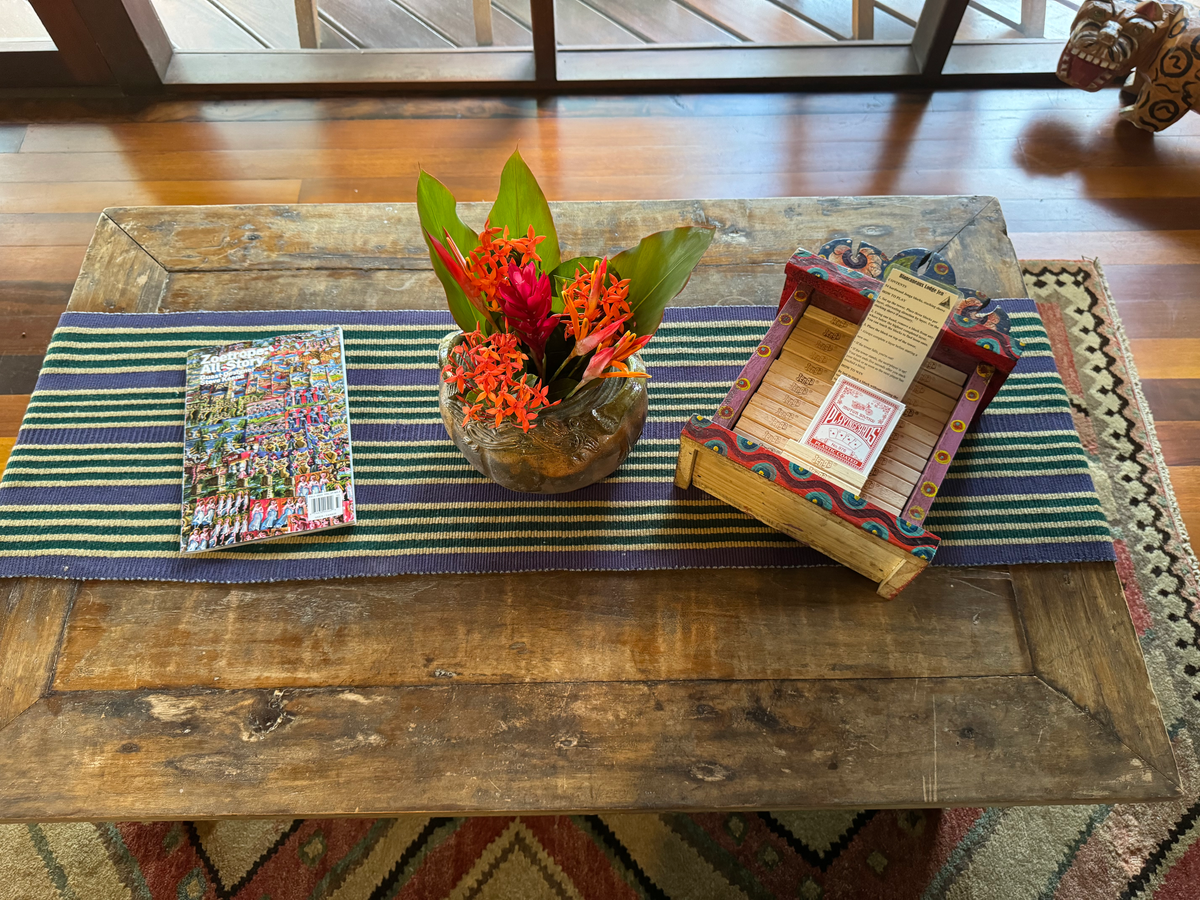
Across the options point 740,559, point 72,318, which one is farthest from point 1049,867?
point 72,318

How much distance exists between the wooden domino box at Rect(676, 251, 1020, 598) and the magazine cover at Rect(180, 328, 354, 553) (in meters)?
0.43

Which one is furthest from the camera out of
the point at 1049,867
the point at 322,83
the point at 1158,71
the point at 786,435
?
the point at 322,83

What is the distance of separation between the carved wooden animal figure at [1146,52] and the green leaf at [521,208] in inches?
69.1

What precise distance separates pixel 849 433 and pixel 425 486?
0.49 metres

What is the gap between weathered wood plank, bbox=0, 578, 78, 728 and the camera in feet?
2.64

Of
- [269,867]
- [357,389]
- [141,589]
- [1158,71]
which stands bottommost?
[269,867]

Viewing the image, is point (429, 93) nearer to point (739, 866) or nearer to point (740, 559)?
point (740, 559)

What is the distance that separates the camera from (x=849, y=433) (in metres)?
0.79

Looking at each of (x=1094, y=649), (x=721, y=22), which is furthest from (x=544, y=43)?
A: (x=1094, y=649)

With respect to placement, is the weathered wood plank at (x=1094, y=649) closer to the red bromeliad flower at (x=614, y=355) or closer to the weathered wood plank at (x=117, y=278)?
the red bromeliad flower at (x=614, y=355)

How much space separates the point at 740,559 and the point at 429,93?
167 centimetres

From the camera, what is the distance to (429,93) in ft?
6.57

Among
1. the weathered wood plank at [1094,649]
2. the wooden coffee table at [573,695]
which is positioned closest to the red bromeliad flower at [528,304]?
the wooden coffee table at [573,695]

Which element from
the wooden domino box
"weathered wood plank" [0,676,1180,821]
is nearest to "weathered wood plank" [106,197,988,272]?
the wooden domino box
